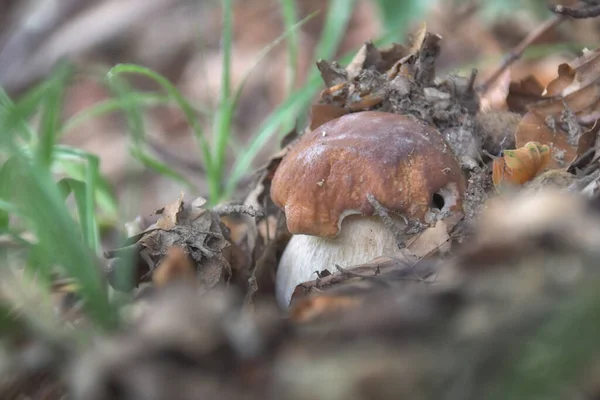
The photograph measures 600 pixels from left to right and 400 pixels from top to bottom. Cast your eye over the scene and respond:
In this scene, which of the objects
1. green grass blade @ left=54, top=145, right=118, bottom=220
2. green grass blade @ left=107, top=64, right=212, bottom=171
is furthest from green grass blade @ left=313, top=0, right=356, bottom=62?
green grass blade @ left=54, top=145, right=118, bottom=220

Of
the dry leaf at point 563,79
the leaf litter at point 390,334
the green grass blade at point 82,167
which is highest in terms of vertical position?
the leaf litter at point 390,334

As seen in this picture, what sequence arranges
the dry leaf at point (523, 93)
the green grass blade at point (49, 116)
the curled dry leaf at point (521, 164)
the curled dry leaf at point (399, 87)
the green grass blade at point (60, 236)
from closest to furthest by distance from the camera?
the green grass blade at point (60, 236), the green grass blade at point (49, 116), the curled dry leaf at point (521, 164), the curled dry leaf at point (399, 87), the dry leaf at point (523, 93)

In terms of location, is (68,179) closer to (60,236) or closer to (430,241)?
(60,236)

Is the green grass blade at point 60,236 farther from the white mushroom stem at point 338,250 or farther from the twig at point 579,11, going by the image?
the twig at point 579,11

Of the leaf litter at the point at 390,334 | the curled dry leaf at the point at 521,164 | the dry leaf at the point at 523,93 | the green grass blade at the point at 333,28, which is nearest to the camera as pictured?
the leaf litter at the point at 390,334

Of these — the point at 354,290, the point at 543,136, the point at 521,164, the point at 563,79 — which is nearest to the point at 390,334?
the point at 354,290

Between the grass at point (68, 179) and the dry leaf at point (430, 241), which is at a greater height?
the grass at point (68, 179)

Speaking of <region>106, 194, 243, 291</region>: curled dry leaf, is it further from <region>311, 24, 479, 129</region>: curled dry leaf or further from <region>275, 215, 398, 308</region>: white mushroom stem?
<region>311, 24, 479, 129</region>: curled dry leaf

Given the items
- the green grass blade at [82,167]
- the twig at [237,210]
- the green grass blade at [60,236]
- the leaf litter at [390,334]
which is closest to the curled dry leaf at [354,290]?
the leaf litter at [390,334]

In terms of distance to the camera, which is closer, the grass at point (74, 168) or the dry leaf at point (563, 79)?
the grass at point (74, 168)
